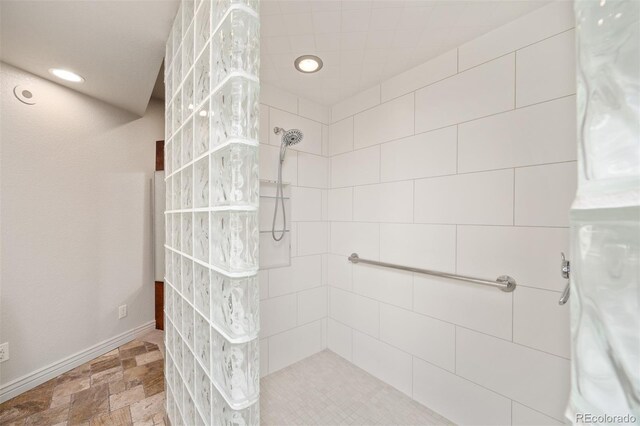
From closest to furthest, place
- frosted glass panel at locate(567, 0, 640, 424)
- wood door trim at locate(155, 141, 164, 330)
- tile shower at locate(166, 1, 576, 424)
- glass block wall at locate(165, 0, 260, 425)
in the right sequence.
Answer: frosted glass panel at locate(567, 0, 640, 424), glass block wall at locate(165, 0, 260, 425), tile shower at locate(166, 1, 576, 424), wood door trim at locate(155, 141, 164, 330)

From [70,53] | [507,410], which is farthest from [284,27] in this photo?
[507,410]

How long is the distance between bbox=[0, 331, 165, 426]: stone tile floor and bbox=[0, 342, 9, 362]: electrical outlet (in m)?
0.26

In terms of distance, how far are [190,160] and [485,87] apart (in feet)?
4.69

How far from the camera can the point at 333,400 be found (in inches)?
63.9

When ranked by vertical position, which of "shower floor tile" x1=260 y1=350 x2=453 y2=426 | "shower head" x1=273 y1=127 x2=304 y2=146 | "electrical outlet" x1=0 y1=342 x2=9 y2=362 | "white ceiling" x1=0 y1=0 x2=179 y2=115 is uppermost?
"white ceiling" x1=0 y1=0 x2=179 y2=115

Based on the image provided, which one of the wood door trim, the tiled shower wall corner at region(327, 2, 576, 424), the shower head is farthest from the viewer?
the wood door trim

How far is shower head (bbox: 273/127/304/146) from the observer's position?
180 cm

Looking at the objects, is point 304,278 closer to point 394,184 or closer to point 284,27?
point 394,184

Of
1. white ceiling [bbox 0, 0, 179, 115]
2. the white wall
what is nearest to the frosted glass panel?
white ceiling [bbox 0, 0, 179, 115]

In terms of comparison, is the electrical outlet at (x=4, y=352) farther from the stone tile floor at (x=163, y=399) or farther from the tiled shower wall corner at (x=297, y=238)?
the tiled shower wall corner at (x=297, y=238)

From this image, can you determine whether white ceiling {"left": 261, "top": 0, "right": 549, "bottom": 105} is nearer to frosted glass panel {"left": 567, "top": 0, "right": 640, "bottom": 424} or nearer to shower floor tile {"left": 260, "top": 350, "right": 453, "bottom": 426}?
frosted glass panel {"left": 567, "top": 0, "right": 640, "bottom": 424}

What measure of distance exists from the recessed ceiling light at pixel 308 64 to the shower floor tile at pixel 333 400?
2.07 m

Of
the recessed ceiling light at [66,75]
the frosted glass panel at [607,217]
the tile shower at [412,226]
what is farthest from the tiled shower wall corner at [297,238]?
the frosted glass panel at [607,217]

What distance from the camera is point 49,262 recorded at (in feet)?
5.93
